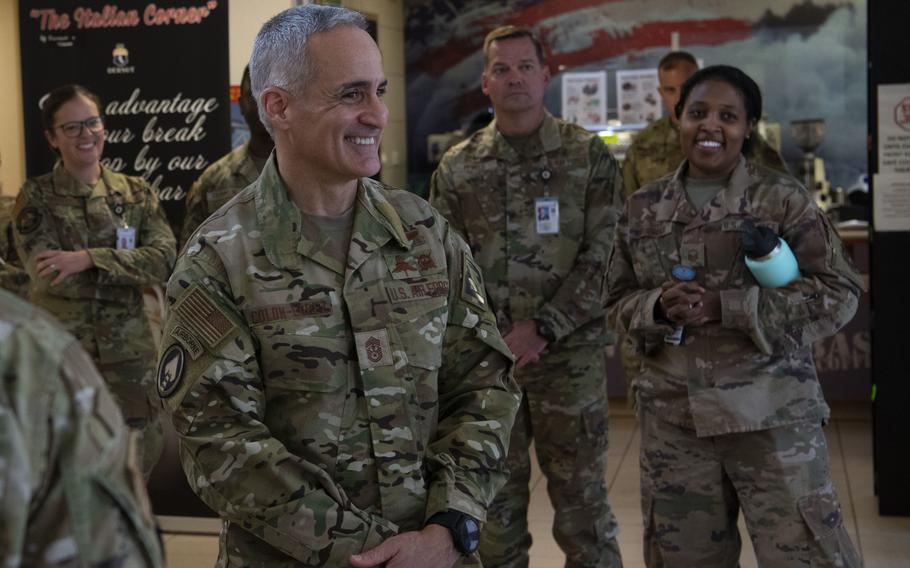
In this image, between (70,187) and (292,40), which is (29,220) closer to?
(70,187)

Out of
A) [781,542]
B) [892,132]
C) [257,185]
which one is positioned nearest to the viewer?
[257,185]

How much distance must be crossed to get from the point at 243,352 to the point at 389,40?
879cm

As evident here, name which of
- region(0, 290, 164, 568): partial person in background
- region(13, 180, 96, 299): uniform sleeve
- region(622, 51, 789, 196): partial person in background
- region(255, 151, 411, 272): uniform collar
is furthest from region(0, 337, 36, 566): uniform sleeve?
region(622, 51, 789, 196): partial person in background

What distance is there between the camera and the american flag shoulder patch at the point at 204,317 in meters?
1.86

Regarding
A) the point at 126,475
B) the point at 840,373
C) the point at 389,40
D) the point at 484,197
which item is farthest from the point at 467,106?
the point at 126,475

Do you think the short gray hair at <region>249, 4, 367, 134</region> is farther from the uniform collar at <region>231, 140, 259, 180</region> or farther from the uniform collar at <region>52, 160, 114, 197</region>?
the uniform collar at <region>52, 160, 114, 197</region>

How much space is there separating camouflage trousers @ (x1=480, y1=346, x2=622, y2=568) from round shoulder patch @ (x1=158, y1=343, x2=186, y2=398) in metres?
1.87

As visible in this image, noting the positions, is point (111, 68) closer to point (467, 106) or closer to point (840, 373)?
point (840, 373)

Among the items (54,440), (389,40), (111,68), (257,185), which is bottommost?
(54,440)

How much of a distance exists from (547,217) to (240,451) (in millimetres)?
2018

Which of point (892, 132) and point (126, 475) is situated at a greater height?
point (892, 132)

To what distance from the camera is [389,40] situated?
1034cm

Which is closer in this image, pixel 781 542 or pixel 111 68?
pixel 781 542

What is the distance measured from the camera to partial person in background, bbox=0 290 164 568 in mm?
914
